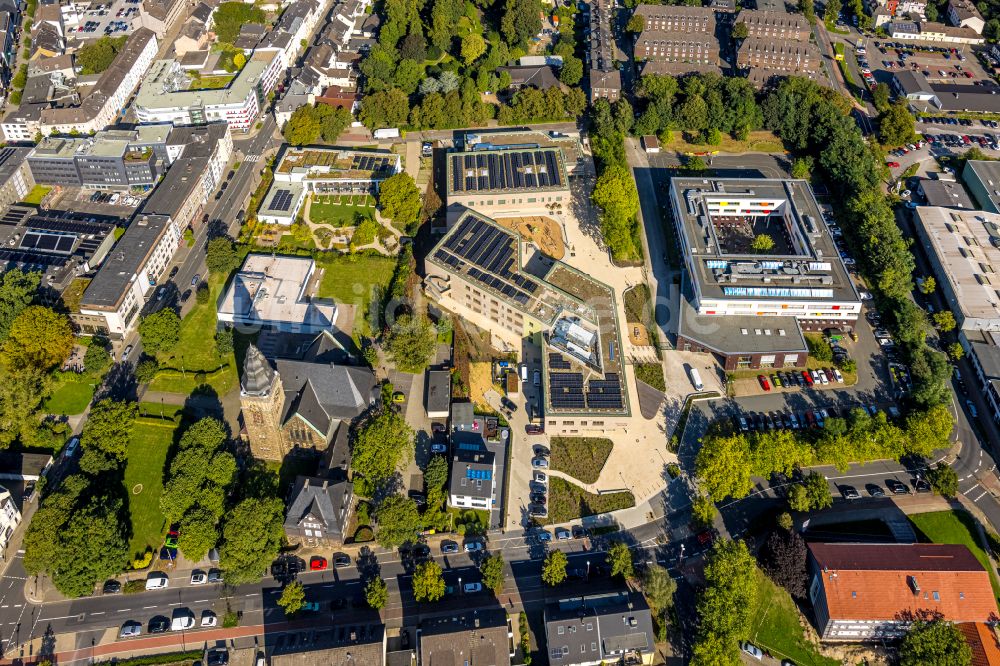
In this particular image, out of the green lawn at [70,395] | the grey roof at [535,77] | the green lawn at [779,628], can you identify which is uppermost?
the grey roof at [535,77]

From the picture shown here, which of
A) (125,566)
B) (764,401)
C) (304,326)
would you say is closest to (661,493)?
(764,401)

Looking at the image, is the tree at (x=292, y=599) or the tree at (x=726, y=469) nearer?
the tree at (x=292, y=599)

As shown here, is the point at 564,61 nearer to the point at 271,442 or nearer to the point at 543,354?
the point at 543,354

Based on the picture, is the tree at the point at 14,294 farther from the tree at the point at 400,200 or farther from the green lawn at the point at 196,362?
the tree at the point at 400,200

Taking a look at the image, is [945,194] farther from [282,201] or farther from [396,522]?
[282,201]

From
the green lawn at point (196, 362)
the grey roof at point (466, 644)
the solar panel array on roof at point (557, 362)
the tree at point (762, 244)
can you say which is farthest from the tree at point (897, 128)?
the green lawn at point (196, 362)

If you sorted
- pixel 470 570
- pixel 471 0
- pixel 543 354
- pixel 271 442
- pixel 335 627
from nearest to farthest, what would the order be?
pixel 335 627 < pixel 470 570 < pixel 271 442 < pixel 543 354 < pixel 471 0

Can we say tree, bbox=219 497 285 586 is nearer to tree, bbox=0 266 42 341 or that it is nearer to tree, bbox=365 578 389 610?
tree, bbox=365 578 389 610

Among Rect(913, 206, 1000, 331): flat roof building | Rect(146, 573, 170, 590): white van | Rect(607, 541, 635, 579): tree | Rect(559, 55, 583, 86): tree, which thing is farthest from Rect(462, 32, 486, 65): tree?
Rect(146, 573, 170, 590): white van
